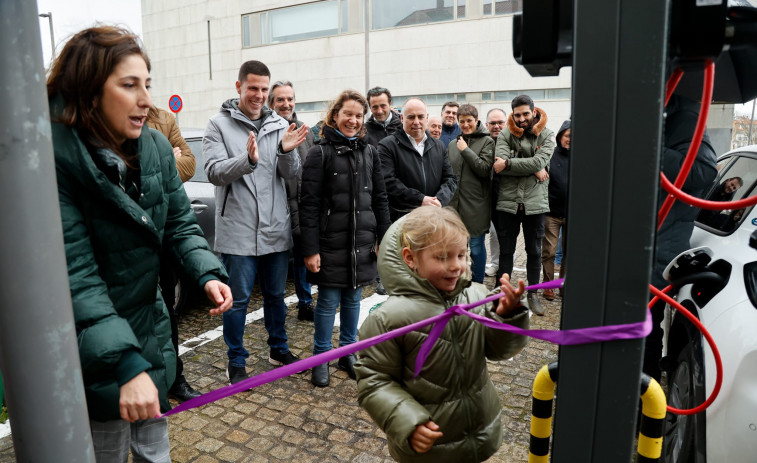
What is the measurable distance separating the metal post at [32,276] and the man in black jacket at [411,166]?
3.80 m

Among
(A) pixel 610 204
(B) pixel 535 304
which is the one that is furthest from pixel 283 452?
(B) pixel 535 304

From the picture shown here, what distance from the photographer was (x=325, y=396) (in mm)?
3717

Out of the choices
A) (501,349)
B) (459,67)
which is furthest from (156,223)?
(459,67)

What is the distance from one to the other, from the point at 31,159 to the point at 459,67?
2372 centimetres

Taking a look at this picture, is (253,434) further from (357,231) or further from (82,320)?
(82,320)

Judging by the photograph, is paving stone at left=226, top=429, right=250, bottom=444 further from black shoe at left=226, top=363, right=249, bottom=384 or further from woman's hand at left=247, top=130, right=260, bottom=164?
woman's hand at left=247, top=130, right=260, bottom=164

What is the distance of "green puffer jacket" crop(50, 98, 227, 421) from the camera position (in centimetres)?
160

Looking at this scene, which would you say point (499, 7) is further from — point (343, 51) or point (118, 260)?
point (118, 260)

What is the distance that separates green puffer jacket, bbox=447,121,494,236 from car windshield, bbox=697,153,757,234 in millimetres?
2353

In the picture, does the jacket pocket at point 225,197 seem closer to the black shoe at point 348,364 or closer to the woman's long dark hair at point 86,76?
the black shoe at point 348,364

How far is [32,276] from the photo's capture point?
3.63ft

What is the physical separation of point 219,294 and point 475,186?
4128mm

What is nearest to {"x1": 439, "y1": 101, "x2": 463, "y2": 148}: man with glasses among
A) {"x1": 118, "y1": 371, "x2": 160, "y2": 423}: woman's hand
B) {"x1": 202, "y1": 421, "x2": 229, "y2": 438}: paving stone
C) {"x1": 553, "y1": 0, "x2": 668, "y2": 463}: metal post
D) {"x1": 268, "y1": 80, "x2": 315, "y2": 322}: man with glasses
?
{"x1": 268, "y1": 80, "x2": 315, "y2": 322}: man with glasses

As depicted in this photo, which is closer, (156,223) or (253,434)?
(156,223)
